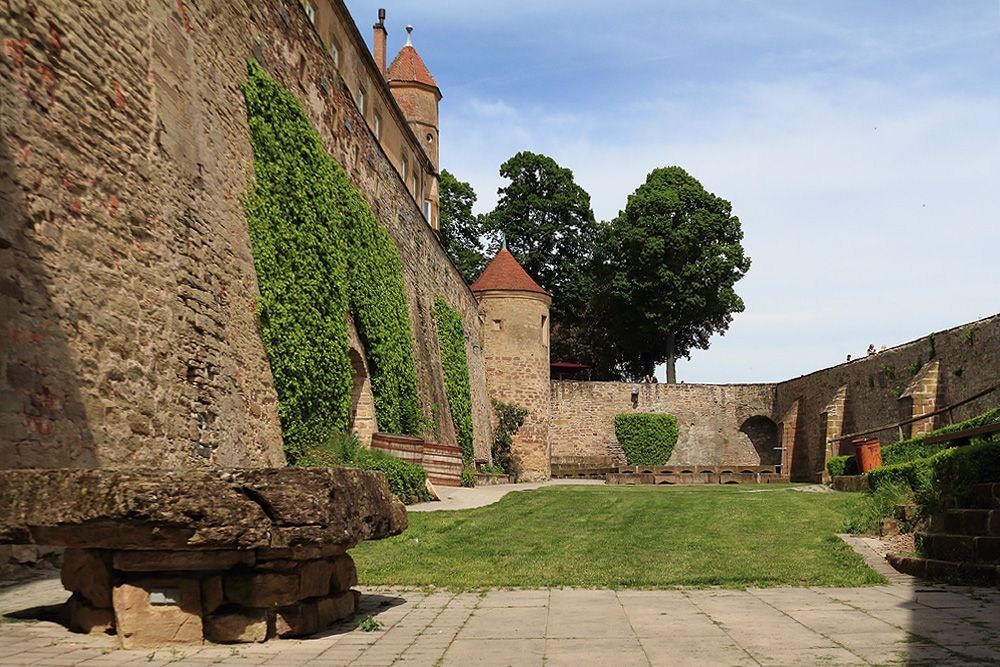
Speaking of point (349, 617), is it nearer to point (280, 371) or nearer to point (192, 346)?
point (192, 346)

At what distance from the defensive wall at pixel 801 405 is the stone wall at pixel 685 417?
0.04 meters

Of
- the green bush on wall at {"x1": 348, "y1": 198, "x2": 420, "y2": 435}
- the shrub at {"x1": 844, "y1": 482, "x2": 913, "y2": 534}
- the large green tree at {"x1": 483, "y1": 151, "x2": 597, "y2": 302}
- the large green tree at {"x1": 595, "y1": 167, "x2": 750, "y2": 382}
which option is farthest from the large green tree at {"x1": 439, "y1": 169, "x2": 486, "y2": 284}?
the shrub at {"x1": 844, "y1": 482, "x2": 913, "y2": 534}

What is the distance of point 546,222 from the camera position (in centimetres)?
4169

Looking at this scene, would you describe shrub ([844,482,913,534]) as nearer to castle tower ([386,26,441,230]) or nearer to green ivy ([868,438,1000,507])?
green ivy ([868,438,1000,507])

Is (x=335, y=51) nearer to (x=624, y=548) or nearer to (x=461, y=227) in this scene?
(x=624, y=548)

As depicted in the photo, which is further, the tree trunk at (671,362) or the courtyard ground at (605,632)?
the tree trunk at (671,362)

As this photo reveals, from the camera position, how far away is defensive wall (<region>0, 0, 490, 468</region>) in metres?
6.50

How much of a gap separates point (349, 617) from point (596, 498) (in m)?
8.47

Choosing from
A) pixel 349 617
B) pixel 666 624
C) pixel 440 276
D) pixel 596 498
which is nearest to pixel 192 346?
pixel 349 617

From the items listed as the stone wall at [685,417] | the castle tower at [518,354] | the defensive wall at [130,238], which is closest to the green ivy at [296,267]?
the defensive wall at [130,238]

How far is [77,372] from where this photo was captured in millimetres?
6910

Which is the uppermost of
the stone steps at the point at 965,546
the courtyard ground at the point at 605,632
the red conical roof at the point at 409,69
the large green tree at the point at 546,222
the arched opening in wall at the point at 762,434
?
the red conical roof at the point at 409,69

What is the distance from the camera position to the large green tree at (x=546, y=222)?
4134cm

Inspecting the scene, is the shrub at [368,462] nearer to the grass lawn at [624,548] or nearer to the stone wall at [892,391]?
the grass lawn at [624,548]
